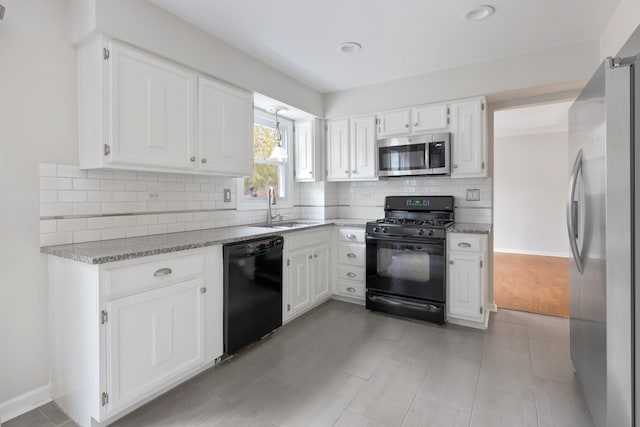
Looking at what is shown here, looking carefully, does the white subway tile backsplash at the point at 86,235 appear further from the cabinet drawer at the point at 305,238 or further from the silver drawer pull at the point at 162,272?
the cabinet drawer at the point at 305,238

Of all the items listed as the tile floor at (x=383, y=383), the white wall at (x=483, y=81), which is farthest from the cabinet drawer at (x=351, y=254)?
the white wall at (x=483, y=81)

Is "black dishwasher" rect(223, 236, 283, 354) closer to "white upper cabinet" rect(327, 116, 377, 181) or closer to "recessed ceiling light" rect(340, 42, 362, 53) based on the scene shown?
"white upper cabinet" rect(327, 116, 377, 181)

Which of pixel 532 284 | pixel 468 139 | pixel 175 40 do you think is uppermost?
pixel 175 40

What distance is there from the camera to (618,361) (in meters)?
1.35

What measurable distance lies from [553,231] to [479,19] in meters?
5.41

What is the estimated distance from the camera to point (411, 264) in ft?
10.4

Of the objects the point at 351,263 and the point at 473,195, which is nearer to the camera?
the point at 473,195

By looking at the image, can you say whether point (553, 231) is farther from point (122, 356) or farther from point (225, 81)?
point (122, 356)

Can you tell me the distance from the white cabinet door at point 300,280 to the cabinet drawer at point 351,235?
0.50 meters

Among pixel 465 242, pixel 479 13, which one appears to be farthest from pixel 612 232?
pixel 479 13

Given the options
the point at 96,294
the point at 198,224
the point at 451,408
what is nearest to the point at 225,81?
the point at 198,224

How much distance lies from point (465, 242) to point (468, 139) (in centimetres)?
100

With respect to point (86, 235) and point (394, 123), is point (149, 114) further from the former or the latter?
point (394, 123)

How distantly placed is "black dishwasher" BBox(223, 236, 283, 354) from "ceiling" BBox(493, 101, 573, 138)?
12.0ft
